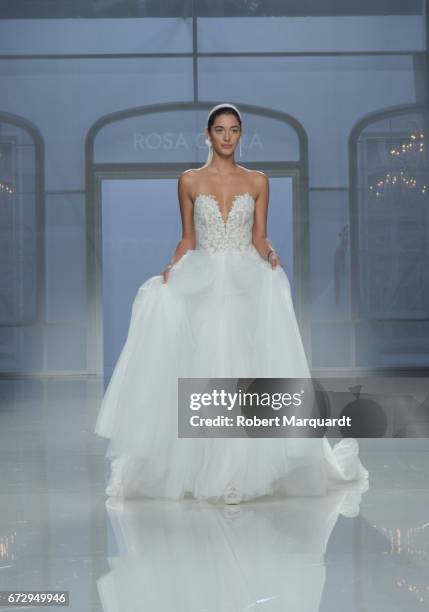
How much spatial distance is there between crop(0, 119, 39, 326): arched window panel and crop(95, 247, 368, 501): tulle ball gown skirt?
329 inches

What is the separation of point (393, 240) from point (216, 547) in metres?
9.65

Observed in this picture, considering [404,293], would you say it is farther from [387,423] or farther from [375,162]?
[387,423]

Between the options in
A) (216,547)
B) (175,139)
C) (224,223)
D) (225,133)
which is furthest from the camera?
(175,139)

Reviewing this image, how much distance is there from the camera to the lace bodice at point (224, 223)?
13.5 feet

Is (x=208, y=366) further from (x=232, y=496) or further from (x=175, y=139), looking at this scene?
(x=175, y=139)

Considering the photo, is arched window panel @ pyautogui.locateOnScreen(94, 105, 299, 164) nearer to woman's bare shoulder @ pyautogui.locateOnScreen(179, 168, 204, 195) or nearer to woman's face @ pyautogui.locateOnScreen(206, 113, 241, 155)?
woman's bare shoulder @ pyautogui.locateOnScreen(179, 168, 204, 195)

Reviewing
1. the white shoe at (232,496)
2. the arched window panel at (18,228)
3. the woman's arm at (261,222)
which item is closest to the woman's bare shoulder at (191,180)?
the woman's arm at (261,222)

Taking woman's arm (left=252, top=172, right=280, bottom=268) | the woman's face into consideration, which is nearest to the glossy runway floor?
woman's arm (left=252, top=172, right=280, bottom=268)

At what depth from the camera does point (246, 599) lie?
238 centimetres

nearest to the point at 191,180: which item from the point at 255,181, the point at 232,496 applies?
the point at 255,181

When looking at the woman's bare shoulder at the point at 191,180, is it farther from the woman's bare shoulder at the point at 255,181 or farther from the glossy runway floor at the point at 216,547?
the glossy runway floor at the point at 216,547

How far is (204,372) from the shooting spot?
3.82 metres

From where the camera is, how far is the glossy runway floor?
7.94 feet

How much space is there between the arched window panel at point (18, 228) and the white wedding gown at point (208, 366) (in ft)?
27.4
